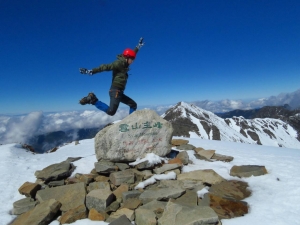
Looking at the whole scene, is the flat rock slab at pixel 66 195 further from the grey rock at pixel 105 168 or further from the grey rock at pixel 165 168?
the grey rock at pixel 165 168

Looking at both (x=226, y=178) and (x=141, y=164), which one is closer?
(x=226, y=178)

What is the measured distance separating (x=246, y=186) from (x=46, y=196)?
844cm

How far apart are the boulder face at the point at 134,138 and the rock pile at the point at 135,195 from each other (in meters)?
0.56

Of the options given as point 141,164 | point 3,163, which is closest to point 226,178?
point 141,164

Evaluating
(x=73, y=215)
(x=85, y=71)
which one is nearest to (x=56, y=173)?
(x=73, y=215)

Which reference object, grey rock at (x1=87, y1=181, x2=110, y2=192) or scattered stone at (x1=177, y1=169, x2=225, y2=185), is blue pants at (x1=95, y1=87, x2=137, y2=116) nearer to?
grey rock at (x1=87, y1=181, x2=110, y2=192)

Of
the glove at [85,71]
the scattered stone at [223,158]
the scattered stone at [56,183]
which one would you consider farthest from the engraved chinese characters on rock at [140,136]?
the scattered stone at [223,158]

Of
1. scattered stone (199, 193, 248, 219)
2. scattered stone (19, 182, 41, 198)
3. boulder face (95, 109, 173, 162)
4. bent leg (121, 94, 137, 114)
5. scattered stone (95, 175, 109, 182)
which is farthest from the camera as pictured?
bent leg (121, 94, 137, 114)

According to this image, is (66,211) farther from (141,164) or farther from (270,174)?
(270,174)

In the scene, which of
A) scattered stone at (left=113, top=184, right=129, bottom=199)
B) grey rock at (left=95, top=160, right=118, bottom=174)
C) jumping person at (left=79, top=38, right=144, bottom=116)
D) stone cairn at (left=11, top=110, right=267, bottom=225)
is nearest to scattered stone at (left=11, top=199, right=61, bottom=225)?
stone cairn at (left=11, top=110, right=267, bottom=225)

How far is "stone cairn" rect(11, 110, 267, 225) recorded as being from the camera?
6.67 metres

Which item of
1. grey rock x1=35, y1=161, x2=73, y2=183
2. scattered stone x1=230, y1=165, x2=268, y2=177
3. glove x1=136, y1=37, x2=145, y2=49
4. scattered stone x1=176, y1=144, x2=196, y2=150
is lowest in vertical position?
scattered stone x1=230, y1=165, x2=268, y2=177

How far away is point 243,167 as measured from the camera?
32.8 ft

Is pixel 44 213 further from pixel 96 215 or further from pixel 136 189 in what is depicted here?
pixel 136 189
